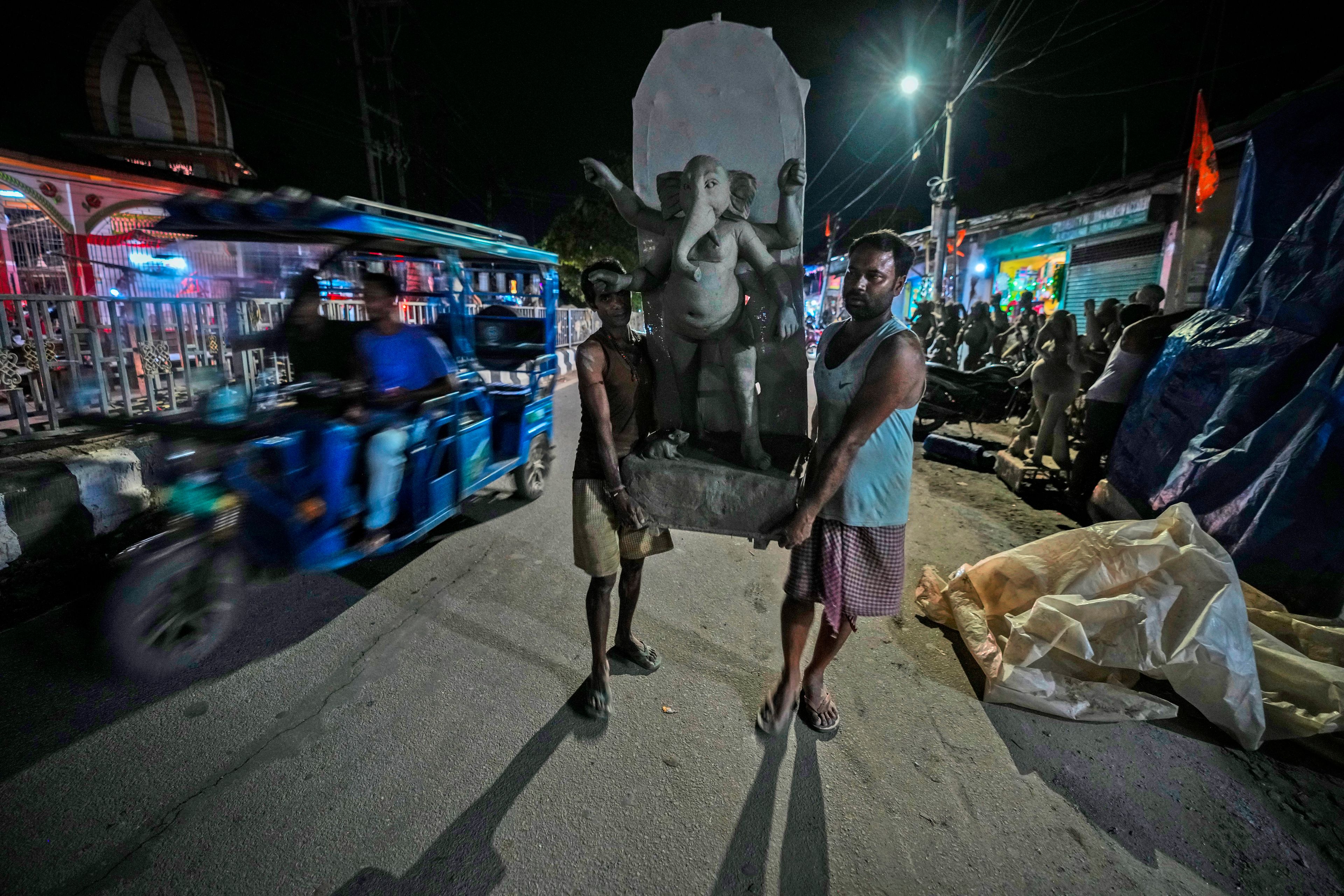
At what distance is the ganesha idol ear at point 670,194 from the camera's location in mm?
2393

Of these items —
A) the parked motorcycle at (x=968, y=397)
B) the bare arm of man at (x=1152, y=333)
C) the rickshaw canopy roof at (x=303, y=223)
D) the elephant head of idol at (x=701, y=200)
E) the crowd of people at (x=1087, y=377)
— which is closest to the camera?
the elephant head of idol at (x=701, y=200)

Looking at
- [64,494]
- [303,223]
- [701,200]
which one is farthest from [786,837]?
[64,494]

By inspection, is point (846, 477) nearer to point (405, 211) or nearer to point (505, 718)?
point (505, 718)

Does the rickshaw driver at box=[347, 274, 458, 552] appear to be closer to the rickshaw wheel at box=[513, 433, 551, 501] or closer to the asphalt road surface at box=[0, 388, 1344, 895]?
the asphalt road surface at box=[0, 388, 1344, 895]

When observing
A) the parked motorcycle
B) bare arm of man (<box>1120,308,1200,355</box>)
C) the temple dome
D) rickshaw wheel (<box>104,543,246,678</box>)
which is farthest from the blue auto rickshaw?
the temple dome

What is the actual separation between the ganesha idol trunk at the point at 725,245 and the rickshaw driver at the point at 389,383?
1.84m

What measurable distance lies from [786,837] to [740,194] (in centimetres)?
241

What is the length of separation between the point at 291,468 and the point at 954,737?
11.4ft

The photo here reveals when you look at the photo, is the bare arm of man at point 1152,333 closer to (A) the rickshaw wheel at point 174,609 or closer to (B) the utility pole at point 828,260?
(A) the rickshaw wheel at point 174,609

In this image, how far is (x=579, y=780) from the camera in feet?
7.17

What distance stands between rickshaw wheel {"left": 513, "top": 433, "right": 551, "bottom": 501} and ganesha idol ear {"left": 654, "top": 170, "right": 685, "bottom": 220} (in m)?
3.09

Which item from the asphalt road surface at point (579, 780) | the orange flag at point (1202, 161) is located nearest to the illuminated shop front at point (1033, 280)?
→ the orange flag at point (1202, 161)

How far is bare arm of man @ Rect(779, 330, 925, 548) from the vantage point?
6.44 ft

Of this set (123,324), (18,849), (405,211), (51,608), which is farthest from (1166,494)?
(123,324)
